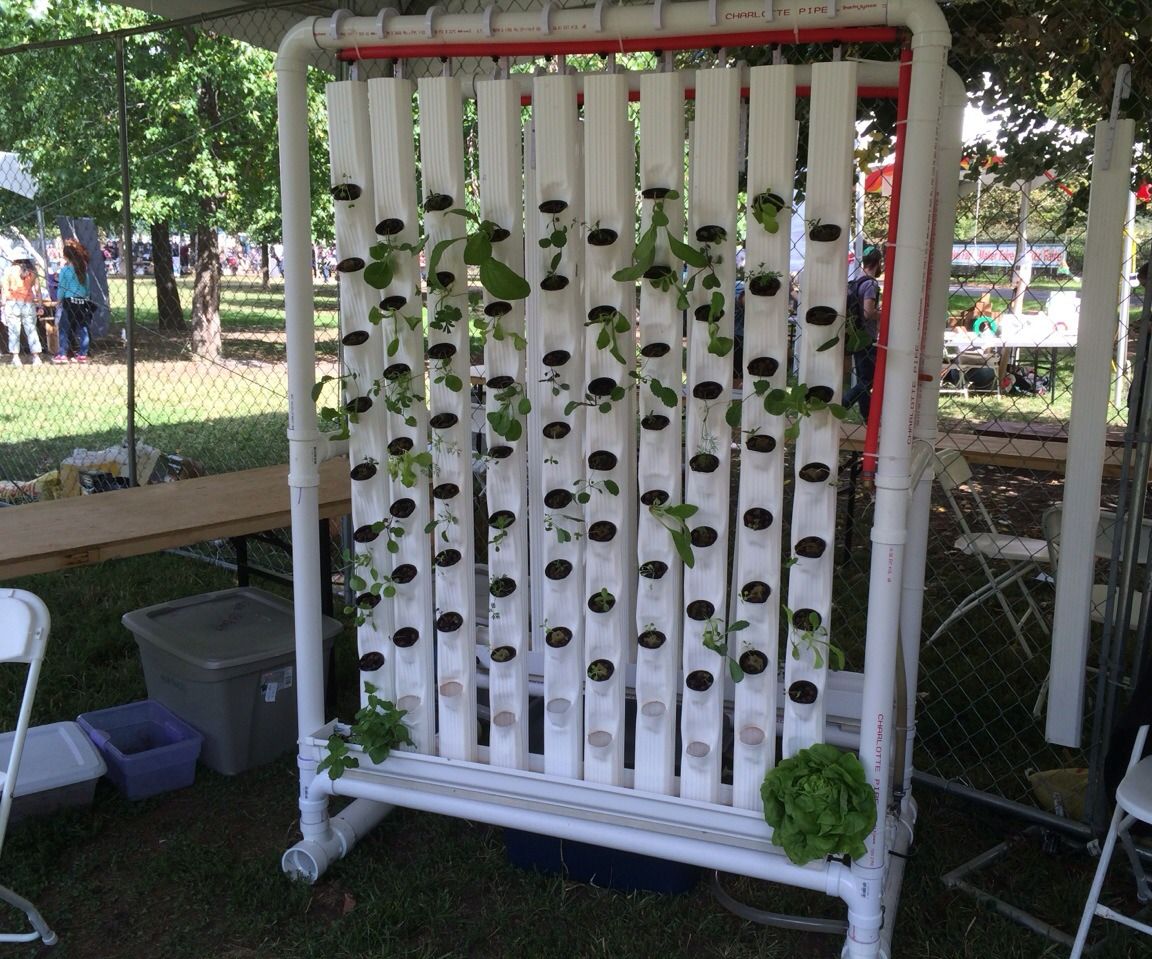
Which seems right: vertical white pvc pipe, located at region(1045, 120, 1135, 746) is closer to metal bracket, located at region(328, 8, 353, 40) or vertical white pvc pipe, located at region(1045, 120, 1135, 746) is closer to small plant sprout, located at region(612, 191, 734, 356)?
small plant sprout, located at region(612, 191, 734, 356)

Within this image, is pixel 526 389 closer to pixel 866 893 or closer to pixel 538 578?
pixel 538 578

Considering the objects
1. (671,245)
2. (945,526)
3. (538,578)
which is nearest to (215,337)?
(945,526)

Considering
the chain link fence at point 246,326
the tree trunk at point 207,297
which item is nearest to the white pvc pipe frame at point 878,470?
the chain link fence at point 246,326

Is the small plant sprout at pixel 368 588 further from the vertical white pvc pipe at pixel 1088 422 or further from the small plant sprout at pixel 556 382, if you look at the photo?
the vertical white pvc pipe at pixel 1088 422

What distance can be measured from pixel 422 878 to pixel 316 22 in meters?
2.20

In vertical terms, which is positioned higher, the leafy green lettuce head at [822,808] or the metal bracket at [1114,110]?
the metal bracket at [1114,110]

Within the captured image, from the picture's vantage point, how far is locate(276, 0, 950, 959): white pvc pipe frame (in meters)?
2.14

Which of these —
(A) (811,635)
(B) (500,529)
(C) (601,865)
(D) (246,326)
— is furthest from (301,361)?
(D) (246,326)

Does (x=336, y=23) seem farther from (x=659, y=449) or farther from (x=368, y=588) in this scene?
(x=368, y=588)

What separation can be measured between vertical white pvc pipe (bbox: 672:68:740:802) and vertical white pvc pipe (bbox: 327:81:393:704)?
79 centimetres

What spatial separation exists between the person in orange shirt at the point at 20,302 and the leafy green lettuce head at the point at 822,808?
33.8 feet

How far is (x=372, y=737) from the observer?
108 inches

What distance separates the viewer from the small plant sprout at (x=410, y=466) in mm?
2588

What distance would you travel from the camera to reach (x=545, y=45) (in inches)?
93.0
